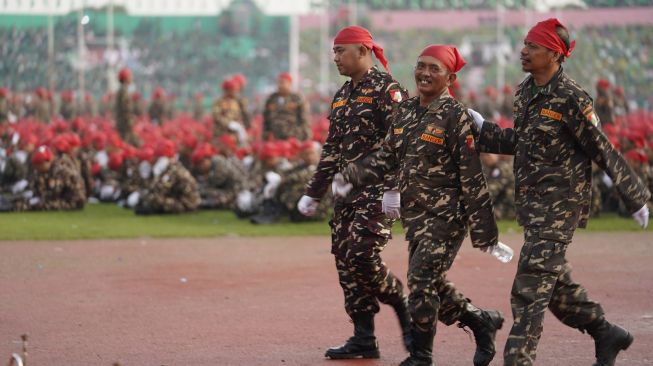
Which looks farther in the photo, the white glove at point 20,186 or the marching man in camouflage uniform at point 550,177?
the white glove at point 20,186

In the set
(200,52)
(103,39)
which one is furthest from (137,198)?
(200,52)

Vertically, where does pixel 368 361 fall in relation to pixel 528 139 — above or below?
below

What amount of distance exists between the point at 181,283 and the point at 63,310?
5.37 feet

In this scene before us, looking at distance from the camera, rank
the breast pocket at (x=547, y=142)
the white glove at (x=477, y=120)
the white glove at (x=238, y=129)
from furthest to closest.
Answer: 1. the white glove at (x=238, y=129)
2. the white glove at (x=477, y=120)
3. the breast pocket at (x=547, y=142)

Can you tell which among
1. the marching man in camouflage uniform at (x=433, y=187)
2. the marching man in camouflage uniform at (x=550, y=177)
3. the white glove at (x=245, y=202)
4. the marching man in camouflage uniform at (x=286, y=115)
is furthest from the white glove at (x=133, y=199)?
the marching man in camouflage uniform at (x=550, y=177)

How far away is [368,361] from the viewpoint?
7.23 metres

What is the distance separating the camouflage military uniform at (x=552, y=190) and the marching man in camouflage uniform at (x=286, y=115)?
531 inches

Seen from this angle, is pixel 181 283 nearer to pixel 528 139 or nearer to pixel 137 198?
pixel 528 139

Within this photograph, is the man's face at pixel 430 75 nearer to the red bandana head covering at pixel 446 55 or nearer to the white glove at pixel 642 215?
the red bandana head covering at pixel 446 55

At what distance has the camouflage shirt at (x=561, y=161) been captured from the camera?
623cm

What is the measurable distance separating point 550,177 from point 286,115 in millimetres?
13815

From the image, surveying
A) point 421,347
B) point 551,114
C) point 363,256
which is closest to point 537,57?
point 551,114

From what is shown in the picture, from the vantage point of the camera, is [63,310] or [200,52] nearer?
[63,310]

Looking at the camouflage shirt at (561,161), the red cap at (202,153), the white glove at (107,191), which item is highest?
the camouflage shirt at (561,161)
